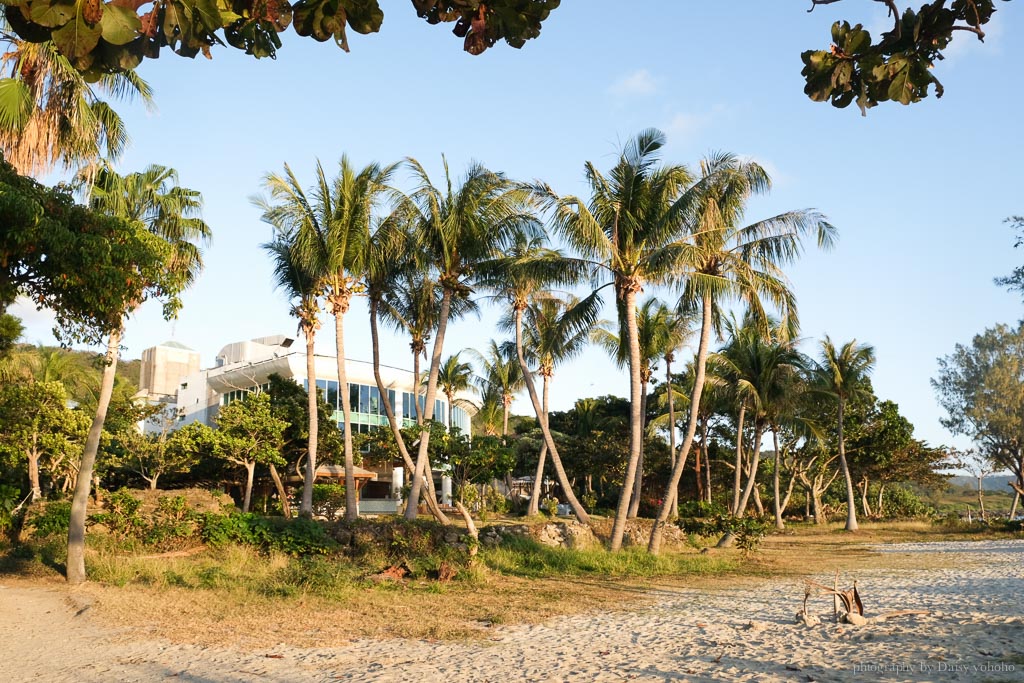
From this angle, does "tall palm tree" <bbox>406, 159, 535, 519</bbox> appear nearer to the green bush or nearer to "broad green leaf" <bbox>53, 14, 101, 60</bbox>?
the green bush

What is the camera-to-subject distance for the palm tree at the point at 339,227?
20969 millimetres

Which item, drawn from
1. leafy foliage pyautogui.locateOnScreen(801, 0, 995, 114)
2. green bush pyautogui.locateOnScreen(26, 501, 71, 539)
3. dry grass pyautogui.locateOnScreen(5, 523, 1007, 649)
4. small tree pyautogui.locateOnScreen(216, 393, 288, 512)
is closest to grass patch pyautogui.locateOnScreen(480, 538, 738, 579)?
dry grass pyautogui.locateOnScreen(5, 523, 1007, 649)

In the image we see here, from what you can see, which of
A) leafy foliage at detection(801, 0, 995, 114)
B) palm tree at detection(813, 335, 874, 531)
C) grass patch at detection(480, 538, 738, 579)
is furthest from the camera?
palm tree at detection(813, 335, 874, 531)

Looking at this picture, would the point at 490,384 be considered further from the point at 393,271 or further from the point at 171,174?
the point at 171,174

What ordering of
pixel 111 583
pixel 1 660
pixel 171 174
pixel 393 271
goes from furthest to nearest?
pixel 393 271
pixel 171 174
pixel 111 583
pixel 1 660

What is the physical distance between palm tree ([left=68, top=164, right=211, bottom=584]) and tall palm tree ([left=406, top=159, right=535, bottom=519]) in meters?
6.15

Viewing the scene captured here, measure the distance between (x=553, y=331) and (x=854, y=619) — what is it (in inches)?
515

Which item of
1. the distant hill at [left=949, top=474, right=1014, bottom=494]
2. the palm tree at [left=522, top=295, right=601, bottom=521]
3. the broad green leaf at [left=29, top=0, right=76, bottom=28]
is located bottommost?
the distant hill at [left=949, top=474, right=1014, bottom=494]

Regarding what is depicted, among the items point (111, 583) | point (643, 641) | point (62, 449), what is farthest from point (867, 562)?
point (62, 449)

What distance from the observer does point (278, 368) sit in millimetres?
38062

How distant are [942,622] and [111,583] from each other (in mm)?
12736

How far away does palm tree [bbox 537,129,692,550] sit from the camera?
62.2 ft

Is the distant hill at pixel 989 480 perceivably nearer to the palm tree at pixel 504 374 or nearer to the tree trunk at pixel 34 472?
the palm tree at pixel 504 374

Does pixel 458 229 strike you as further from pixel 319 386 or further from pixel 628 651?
pixel 319 386
